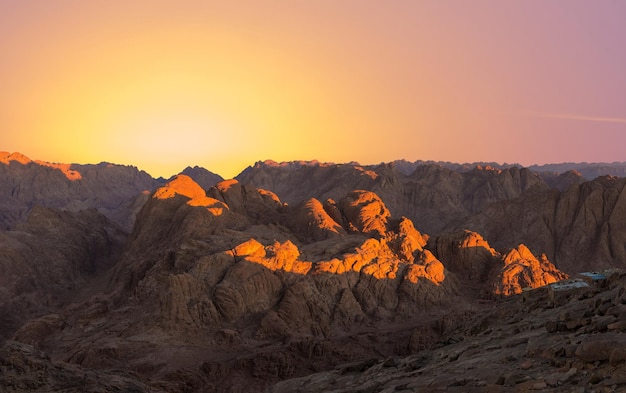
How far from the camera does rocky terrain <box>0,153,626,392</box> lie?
23406 millimetres

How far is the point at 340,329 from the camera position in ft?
157

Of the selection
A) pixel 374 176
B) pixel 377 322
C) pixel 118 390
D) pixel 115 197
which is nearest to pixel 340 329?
pixel 377 322

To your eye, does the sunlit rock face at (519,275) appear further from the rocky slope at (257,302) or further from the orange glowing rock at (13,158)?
the orange glowing rock at (13,158)

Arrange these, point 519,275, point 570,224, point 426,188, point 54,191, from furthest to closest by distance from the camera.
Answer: point 54,191
point 426,188
point 570,224
point 519,275

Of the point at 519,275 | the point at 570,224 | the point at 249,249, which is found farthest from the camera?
the point at 570,224

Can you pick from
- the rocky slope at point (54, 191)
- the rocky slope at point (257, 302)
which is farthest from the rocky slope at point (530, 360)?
the rocky slope at point (54, 191)

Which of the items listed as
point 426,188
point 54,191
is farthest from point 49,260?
point 54,191

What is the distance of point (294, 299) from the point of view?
158 feet

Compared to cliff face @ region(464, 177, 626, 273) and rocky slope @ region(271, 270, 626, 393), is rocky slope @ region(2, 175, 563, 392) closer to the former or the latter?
rocky slope @ region(271, 270, 626, 393)

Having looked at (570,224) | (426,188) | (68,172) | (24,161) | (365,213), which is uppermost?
(24,161)

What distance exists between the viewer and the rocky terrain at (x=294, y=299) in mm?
23406

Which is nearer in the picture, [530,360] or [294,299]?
[530,360]

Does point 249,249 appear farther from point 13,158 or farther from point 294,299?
point 13,158

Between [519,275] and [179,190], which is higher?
[179,190]
